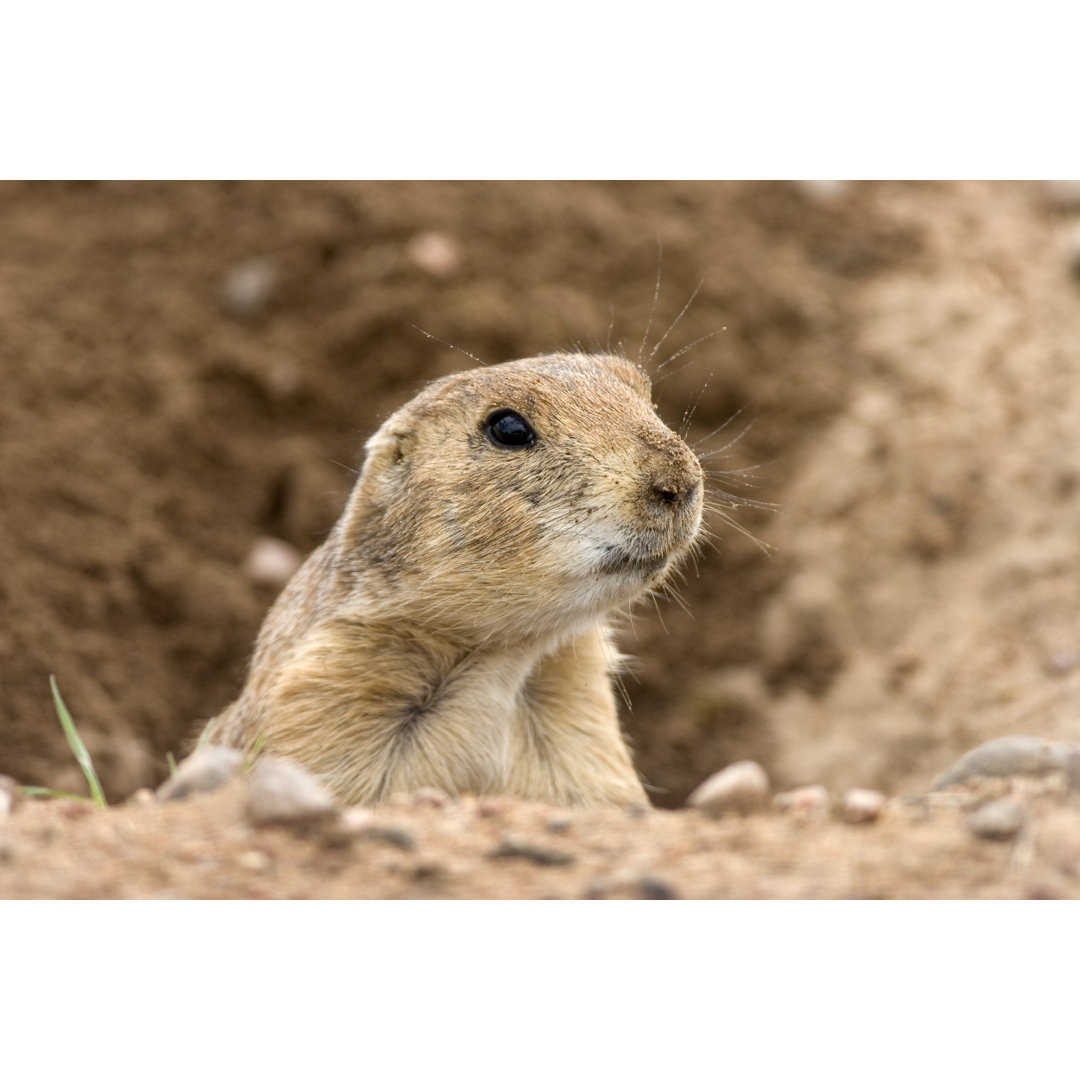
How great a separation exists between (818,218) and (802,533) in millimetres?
2616

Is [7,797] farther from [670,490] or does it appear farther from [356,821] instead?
[670,490]

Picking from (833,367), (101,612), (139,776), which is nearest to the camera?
(139,776)

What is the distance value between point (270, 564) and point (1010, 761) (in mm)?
5254

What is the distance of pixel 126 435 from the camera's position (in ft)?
28.3

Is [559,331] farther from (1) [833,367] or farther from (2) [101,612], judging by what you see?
(2) [101,612]

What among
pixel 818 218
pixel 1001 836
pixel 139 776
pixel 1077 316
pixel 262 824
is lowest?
pixel 139 776

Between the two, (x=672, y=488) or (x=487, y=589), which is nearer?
(x=672, y=488)

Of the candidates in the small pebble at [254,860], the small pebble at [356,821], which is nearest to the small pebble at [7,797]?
the small pebble at [254,860]

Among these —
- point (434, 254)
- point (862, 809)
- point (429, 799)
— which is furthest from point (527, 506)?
point (434, 254)

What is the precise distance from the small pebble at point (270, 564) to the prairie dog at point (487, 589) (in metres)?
3.48

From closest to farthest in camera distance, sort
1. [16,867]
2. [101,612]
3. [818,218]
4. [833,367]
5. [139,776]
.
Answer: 1. [16,867]
2. [139,776]
3. [101,612]
4. [833,367]
5. [818,218]

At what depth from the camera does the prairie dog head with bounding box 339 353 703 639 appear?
427 centimetres

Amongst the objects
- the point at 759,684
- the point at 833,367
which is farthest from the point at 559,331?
the point at 759,684

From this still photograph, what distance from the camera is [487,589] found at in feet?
14.6
